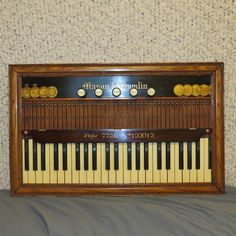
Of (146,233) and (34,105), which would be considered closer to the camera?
(146,233)

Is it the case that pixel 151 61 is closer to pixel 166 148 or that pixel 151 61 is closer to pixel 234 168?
pixel 166 148

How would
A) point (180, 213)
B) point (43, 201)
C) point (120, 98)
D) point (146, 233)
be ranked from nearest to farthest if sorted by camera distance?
point (146, 233) → point (180, 213) → point (43, 201) → point (120, 98)

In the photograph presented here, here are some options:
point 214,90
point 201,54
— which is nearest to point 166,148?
point 214,90

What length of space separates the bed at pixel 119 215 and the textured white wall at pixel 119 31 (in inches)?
19.8

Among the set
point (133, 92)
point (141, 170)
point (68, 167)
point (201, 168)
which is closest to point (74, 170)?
point (68, 167)

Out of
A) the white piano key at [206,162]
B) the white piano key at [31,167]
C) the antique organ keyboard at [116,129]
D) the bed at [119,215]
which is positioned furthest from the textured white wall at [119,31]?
the bed at [119,215]

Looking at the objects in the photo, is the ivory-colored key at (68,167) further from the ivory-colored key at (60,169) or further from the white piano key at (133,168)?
the white piano key at (133,168)

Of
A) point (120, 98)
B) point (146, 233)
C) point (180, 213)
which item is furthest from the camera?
point (120, 98)

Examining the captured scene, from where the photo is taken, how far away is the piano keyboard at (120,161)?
1281mm

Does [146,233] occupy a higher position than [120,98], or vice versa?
[120,98]

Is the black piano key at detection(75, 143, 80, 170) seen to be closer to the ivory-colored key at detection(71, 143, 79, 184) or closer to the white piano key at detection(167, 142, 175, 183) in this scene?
the ivory-colored key at detection(71, 143, 79, 184)

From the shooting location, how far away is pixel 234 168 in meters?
1.39

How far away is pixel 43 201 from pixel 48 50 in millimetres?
596

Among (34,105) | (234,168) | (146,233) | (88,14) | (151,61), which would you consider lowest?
(146,233)
